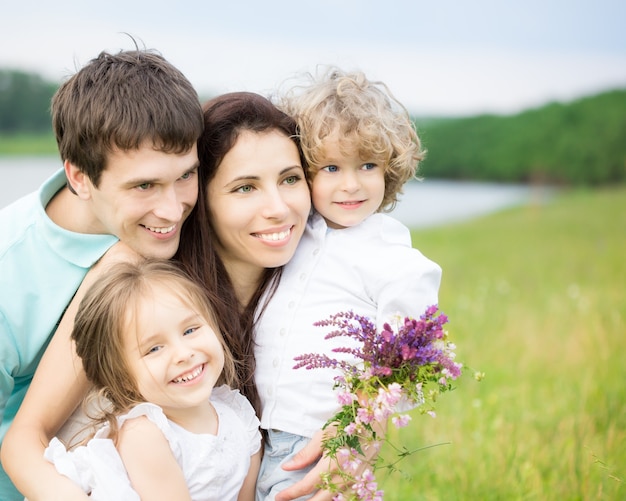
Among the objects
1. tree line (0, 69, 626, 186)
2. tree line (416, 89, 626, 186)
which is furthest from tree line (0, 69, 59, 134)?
tree line (416, 89, 626, 186)

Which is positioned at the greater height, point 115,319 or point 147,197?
point 147,197

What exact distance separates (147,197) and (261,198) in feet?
1.68

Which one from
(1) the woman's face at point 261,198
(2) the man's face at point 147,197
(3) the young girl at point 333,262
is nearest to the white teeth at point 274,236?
(1) the woman's face at point 261,198

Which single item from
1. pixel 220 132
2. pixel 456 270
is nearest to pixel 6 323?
pixel 220 132

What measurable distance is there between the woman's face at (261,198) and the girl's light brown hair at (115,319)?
0.51m

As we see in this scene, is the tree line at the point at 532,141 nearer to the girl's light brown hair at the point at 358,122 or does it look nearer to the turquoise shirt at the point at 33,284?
the girl's light brown hair at the point at 358,122

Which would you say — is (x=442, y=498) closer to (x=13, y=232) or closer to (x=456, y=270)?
(x=13, y=232)

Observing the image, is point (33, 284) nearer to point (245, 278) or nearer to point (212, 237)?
point (212, 237)

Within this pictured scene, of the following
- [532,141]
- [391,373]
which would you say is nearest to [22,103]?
[532,141]

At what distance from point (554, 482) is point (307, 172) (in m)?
2.35

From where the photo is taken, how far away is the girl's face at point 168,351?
2748mm

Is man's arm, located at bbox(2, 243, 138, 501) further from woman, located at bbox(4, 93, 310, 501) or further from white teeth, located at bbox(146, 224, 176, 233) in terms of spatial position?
white teeth, located at bbox(146, 224, 176, 233)

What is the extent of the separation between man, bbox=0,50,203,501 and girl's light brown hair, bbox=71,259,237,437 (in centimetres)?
32

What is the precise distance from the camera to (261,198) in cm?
334
